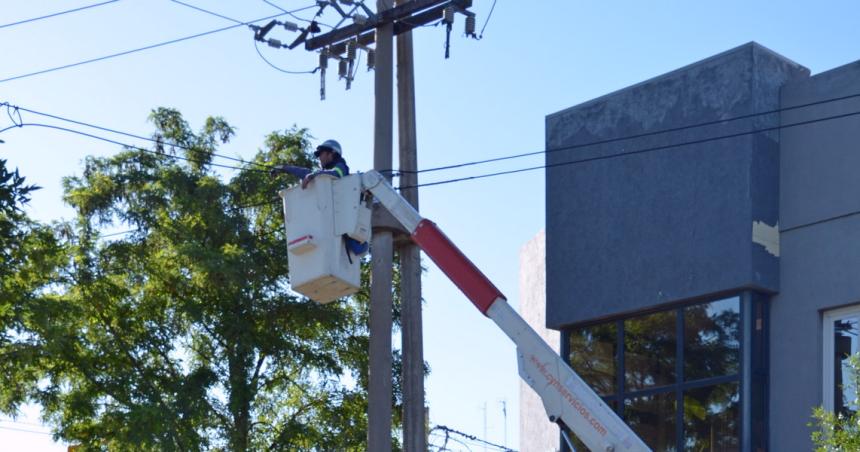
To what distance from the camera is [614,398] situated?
1978 centimetres

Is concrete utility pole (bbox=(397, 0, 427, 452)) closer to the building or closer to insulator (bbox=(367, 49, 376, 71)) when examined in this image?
insulator (bbox=(367, 49, 376, 71))

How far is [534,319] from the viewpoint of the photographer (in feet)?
82.7

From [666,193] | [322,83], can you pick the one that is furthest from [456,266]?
[322,83]

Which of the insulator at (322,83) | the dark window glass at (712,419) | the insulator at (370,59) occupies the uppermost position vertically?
the insulator at (370,59)

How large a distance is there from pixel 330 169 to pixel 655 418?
5.72 metres

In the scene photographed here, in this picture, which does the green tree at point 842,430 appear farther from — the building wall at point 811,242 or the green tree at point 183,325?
the green tree at point 183,325

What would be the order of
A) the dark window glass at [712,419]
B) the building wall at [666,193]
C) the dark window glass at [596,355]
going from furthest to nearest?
the dark window glass at [596,355] → the building wall at [666,193] → the dark window glass at [712,419]

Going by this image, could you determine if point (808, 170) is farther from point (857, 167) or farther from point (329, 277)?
point (329, 277)

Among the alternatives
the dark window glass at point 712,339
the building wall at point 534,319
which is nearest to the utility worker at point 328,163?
the dark window glass at point 712,339

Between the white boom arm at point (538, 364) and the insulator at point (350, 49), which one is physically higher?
the insulator at point (350, 49)

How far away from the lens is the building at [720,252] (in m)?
18.0

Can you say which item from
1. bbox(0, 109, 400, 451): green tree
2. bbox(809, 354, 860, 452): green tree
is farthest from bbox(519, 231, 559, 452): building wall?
bbox(809, 354, 860, 452): green tree

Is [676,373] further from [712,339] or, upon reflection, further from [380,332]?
[380,332]

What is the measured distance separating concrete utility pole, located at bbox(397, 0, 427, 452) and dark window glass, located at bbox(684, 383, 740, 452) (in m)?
3.20
